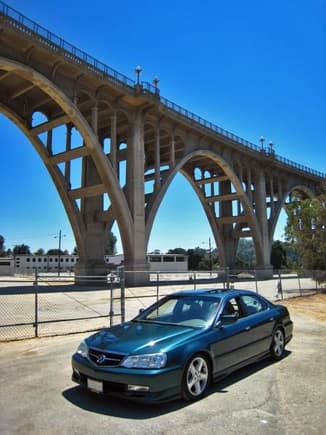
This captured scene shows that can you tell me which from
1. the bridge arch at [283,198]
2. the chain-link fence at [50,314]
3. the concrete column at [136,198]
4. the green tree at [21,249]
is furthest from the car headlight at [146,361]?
the green tree at [21,249]

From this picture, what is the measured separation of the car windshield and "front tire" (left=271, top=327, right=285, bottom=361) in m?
1.63

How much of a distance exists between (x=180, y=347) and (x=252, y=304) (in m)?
2.38

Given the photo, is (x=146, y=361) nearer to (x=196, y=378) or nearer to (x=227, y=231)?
(x=196, y=378)

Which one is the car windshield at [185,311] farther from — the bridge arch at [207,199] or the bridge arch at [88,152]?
the bridge arch at [207,199]

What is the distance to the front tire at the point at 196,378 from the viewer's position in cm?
468

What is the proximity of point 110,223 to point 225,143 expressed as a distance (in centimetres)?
1767

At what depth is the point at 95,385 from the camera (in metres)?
4.57

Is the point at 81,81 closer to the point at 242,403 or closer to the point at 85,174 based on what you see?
the point at 85,174

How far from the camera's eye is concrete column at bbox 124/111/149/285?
3183 cm

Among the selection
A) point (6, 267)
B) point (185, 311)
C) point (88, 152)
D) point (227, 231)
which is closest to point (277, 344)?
point (185, 311)

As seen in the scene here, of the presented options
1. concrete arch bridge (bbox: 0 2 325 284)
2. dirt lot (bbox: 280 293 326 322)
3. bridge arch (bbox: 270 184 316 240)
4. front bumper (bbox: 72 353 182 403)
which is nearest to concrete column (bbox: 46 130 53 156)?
concrete arch bridge (bbox: 0 2 325 284)

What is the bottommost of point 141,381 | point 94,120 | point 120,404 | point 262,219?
point 120,404

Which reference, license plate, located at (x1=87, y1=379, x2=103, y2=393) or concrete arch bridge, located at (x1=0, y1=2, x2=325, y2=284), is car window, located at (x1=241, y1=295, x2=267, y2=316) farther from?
concrete arch bridge, located at (x1=0, y1=2, x2=325, y2=284)

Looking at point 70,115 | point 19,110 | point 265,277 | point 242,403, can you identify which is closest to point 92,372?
point 242,403
